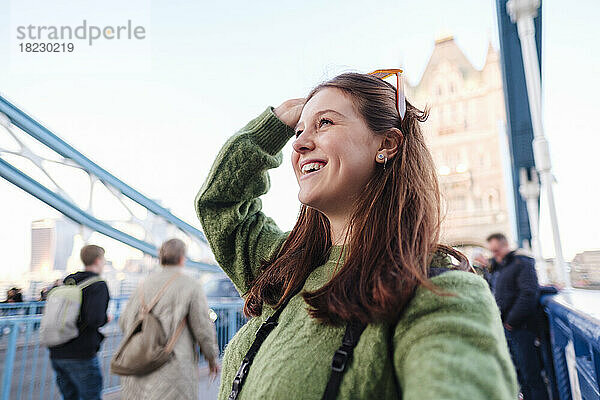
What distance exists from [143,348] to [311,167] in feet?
5.03

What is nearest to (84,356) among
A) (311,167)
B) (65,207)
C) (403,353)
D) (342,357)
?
(311,167)

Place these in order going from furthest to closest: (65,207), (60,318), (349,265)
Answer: (65,207), (60,318), (349,265)

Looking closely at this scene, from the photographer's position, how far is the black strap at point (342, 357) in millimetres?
676

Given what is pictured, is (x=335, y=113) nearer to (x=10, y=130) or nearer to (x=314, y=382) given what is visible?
(x=314, y=382)

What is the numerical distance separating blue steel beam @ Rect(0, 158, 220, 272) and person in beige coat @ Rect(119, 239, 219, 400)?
8.62m

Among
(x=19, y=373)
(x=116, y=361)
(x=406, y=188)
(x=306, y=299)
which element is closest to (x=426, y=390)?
(x=306, y=299)

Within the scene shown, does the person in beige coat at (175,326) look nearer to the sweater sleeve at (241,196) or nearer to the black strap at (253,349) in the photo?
the sweater sleeve at (241,196)

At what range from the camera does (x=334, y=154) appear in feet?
3.07

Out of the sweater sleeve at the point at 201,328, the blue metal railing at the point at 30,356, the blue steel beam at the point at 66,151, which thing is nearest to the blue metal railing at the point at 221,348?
the blue metal railing at the point at 30,356

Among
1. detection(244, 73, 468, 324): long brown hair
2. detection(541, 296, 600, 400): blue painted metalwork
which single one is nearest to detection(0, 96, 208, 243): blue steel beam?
detection(541, 296, 600, 400): blue painted metalwork

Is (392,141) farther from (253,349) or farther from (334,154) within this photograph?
(253,349)

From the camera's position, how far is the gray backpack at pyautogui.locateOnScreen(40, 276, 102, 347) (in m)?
2.39

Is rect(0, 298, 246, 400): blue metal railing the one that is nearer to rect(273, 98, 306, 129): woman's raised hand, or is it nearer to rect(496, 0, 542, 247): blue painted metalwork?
rect(273, 98, 306, 129): woman's raised hand

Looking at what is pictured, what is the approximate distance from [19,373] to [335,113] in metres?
3.30
